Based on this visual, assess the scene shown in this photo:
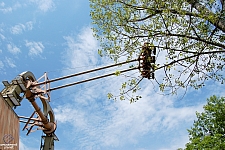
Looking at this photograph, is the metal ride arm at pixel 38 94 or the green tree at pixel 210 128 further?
the green tree at pixel 210 128

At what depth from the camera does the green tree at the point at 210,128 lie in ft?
59.5

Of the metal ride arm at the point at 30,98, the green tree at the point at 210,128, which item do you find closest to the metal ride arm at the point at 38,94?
the metal ride arm at the point at 30,98

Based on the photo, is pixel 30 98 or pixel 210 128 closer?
pixel 30 98

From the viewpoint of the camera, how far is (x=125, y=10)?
7574mm

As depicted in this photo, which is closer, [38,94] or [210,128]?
[38,94]

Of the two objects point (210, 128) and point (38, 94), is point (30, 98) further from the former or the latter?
point (210, 128)

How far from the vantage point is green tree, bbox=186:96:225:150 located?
18.1 meters

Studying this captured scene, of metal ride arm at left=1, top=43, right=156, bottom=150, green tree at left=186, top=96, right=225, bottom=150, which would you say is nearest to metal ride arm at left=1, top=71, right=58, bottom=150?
metal ride arm at left=1, top=43, right=156, bottom=150

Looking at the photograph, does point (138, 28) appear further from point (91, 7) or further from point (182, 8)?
point (91, 7)

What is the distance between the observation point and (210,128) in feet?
68.2

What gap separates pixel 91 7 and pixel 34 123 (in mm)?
7962

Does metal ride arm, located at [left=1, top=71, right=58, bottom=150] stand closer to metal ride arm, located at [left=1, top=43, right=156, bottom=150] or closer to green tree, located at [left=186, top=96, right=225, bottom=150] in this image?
metal ride arm, located at [left=1, top=43, right=156, bottom=150]

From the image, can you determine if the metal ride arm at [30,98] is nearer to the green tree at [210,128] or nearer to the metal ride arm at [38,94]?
the metal ride arm at [38,94]

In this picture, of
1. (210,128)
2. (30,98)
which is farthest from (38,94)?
(210,128)
